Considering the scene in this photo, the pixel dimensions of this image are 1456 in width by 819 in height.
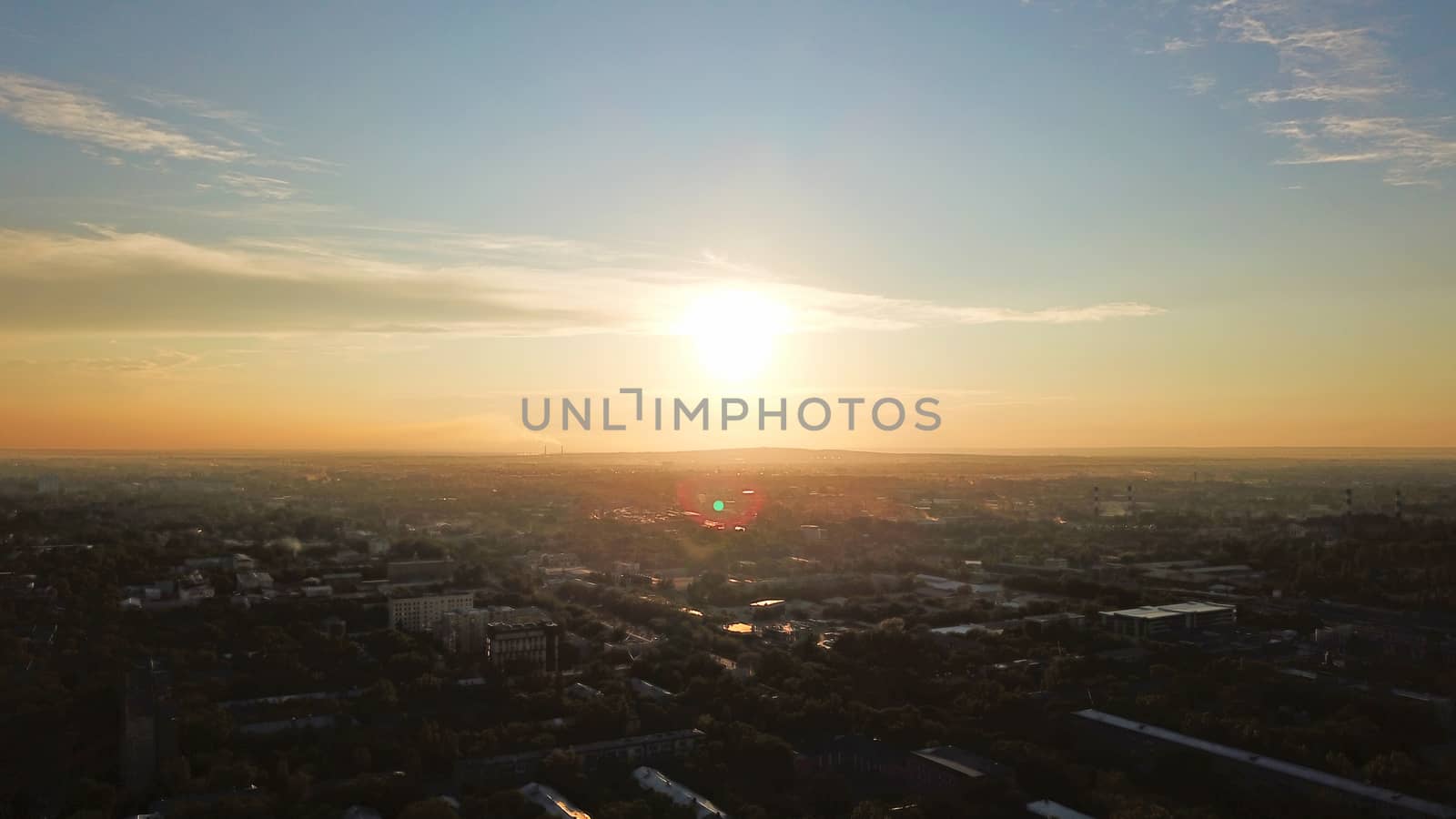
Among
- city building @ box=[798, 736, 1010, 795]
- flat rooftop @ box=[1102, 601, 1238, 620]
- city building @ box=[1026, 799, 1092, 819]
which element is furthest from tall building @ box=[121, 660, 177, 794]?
flat rooftop @ box=[1102, 601, 1238, 620]

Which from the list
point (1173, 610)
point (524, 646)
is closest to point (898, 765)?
point (524, 646)

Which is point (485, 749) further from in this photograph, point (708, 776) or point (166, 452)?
point (166, 452)

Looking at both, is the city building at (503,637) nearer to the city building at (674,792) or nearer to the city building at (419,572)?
the city building at (674,792)

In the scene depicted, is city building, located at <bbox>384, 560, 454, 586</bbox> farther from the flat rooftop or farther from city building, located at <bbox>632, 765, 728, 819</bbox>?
the flat rooftop

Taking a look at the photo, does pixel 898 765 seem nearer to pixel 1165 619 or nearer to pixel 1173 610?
pixel 1165 619

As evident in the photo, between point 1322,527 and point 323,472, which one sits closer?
point 1322,527

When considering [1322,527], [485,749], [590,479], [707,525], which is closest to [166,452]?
[590,479]

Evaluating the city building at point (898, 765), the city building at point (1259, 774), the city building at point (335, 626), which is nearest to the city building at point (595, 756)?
the city building at point (898, 765)
